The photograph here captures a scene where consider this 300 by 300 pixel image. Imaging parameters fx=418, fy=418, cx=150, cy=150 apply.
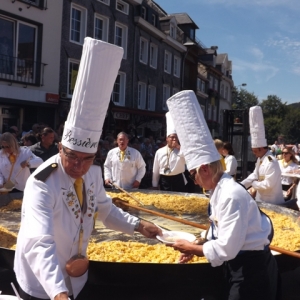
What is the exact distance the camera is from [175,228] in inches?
211

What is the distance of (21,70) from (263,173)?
1176cm

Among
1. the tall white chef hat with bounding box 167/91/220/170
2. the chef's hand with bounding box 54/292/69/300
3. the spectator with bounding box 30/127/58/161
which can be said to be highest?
the tall white chef hat with bounding box 167/91/220/170

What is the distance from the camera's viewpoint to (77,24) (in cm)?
1842

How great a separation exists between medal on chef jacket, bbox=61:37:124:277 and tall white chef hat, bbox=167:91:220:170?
0.70m

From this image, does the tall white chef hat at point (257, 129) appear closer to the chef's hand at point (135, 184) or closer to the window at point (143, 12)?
the chef's hand at point (135, 184)

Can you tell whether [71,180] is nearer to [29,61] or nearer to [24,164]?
[24,164]

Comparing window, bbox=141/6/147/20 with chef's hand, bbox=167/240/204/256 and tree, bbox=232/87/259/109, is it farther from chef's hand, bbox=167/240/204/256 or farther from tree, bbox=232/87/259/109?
tree, bbox=232/87/259/109

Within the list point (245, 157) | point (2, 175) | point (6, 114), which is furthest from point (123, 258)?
point (6, 114)

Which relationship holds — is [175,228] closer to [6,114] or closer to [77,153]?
[77,153]

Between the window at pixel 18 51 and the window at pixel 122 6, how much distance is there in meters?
6.55

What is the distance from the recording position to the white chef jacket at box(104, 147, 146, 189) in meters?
7.85

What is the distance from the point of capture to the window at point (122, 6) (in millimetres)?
21203

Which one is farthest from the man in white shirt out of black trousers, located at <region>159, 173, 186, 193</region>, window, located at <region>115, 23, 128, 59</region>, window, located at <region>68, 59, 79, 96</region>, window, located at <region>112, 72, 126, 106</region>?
window, located at <region>115, 23, 128, 59</region>

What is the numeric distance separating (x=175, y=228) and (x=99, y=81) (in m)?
3.32
